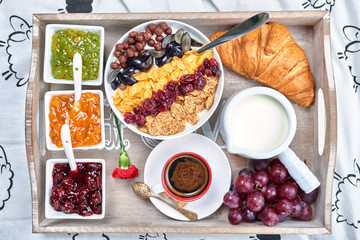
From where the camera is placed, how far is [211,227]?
151 cm

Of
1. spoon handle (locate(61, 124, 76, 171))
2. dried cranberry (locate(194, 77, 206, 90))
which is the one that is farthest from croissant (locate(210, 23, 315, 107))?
spoon handle (locate(61, 124, 76, 171))

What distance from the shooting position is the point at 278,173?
1.54 meters

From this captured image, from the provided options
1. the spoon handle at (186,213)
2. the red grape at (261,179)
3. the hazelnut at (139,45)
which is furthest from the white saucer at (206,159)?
the hazelnut at (139,45)

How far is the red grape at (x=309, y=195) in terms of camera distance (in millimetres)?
1560

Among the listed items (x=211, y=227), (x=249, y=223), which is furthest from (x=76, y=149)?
(x=249, y=223)

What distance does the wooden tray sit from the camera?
1.49 metres

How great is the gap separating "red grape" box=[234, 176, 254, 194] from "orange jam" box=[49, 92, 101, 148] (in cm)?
64

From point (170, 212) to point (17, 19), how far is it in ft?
3.98

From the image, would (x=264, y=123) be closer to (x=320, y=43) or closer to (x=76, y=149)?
(x=320, y=43)

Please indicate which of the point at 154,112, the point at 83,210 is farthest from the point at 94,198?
the point at 154,112

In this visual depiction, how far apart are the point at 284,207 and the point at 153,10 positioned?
111cm

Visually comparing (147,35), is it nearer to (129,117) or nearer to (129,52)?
(129,52)

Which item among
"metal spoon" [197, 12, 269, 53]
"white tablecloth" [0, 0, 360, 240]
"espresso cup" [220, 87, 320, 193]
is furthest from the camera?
"white tablecloth" [0, 0, 360, 240]

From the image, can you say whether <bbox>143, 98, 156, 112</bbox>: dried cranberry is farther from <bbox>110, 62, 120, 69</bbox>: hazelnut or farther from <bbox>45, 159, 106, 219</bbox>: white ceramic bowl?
<bbox>45, 159, 106, 219</bbox>: white ceramic bowl
